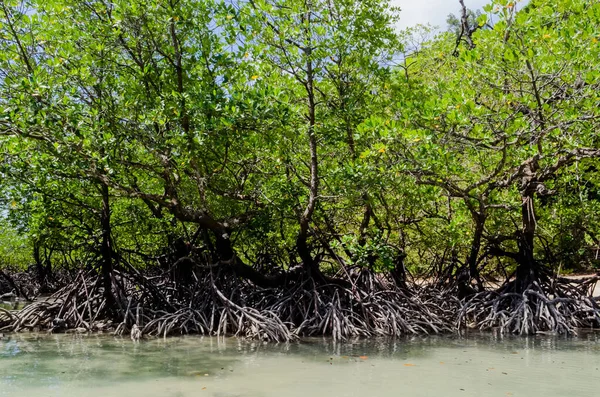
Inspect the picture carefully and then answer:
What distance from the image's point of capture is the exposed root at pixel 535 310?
689cm

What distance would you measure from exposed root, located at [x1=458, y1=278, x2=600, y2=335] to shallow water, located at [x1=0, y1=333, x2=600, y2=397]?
0.53 meters

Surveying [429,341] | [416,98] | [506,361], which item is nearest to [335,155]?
[416,98]

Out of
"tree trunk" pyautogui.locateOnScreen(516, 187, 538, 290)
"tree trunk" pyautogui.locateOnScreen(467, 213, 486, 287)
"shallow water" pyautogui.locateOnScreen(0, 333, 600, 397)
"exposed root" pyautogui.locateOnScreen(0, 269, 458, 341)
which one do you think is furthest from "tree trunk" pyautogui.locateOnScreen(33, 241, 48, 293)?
"tree trunk" pyautogui.locateOnScreen(516, 187, 538, 290)

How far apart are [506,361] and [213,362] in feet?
8.85

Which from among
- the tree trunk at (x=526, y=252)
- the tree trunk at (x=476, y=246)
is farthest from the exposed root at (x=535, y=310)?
the tree trunk at (x=476, y=246)

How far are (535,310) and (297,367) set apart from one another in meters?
3.91

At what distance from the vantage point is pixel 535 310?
23.6 ft

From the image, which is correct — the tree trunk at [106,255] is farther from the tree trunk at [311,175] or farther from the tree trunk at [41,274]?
the tree trunk at [41,274]

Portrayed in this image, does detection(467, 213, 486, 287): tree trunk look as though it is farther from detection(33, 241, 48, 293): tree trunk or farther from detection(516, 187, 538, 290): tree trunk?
detection(33, 241, 48, 293): tree trunk

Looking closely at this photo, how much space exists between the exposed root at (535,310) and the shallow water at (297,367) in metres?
0.53

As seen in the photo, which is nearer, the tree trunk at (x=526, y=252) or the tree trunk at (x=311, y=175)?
the tree trunk at (x=311, y=175)

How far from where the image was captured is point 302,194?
6867 millimetres

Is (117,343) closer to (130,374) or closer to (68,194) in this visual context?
(130,374)

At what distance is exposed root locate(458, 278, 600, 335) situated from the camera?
689 cm
